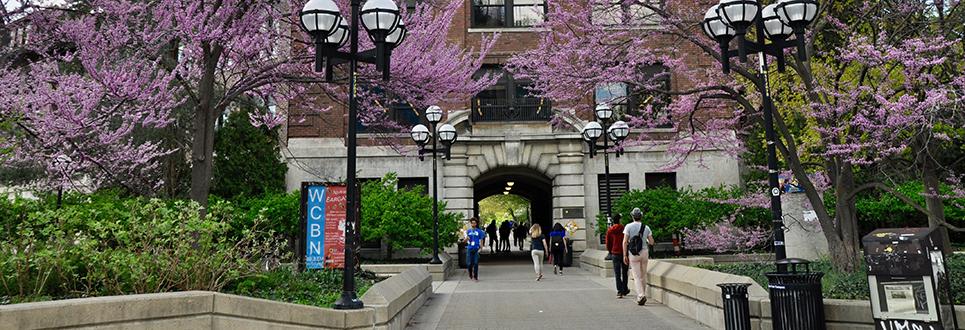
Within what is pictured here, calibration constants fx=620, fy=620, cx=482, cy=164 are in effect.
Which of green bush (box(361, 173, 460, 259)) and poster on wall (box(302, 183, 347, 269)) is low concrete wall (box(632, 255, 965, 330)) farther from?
green bush (box(361, 173, 460, 259))

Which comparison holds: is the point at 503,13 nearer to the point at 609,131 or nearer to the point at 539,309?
the point at 609,131

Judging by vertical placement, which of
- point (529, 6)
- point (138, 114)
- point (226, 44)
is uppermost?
point (529, 6)

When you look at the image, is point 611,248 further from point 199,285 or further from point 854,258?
point 199,285

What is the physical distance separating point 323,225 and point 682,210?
13.4m

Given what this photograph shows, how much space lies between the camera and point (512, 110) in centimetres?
2462

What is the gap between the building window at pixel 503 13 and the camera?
83.6 feet

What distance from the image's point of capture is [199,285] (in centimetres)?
725

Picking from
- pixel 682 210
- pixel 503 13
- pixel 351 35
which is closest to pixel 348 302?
pixel 351 35

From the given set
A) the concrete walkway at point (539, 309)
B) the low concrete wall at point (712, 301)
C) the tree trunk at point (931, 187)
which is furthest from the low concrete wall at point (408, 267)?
the tree trunk at point (931, 187)

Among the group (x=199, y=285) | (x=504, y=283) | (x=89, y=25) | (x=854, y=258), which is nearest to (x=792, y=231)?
(x=854, y=258)

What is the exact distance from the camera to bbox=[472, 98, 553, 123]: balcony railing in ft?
80.5

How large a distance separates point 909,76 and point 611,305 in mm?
6479

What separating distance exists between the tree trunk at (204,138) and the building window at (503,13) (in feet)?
51.0

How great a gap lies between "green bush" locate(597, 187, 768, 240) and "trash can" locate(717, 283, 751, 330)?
13654 mm
